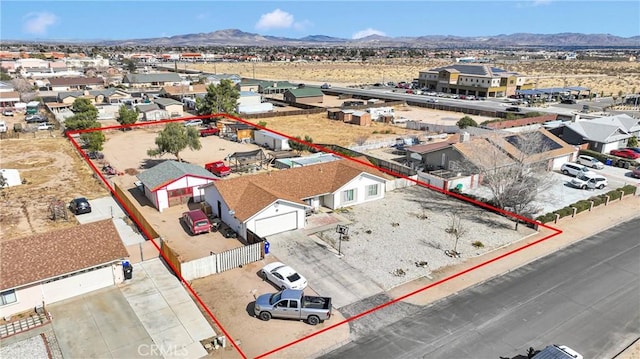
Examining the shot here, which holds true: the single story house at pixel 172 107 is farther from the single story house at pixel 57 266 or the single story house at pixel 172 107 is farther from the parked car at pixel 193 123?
the single story house at pixel 57 266

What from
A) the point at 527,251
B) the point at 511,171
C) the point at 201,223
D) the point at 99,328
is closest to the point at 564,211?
the point at 511,171

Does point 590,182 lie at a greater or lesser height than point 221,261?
greater

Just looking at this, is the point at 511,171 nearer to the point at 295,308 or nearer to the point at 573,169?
the point at 573,169

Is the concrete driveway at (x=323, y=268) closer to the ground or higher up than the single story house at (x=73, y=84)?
closer to the ground

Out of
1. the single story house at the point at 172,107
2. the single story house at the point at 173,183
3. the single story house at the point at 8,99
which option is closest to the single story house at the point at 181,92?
the single story house at the point at 172,107

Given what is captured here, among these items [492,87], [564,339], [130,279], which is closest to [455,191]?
[564,339]

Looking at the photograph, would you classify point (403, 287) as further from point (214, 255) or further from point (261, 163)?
point (261, 163)
